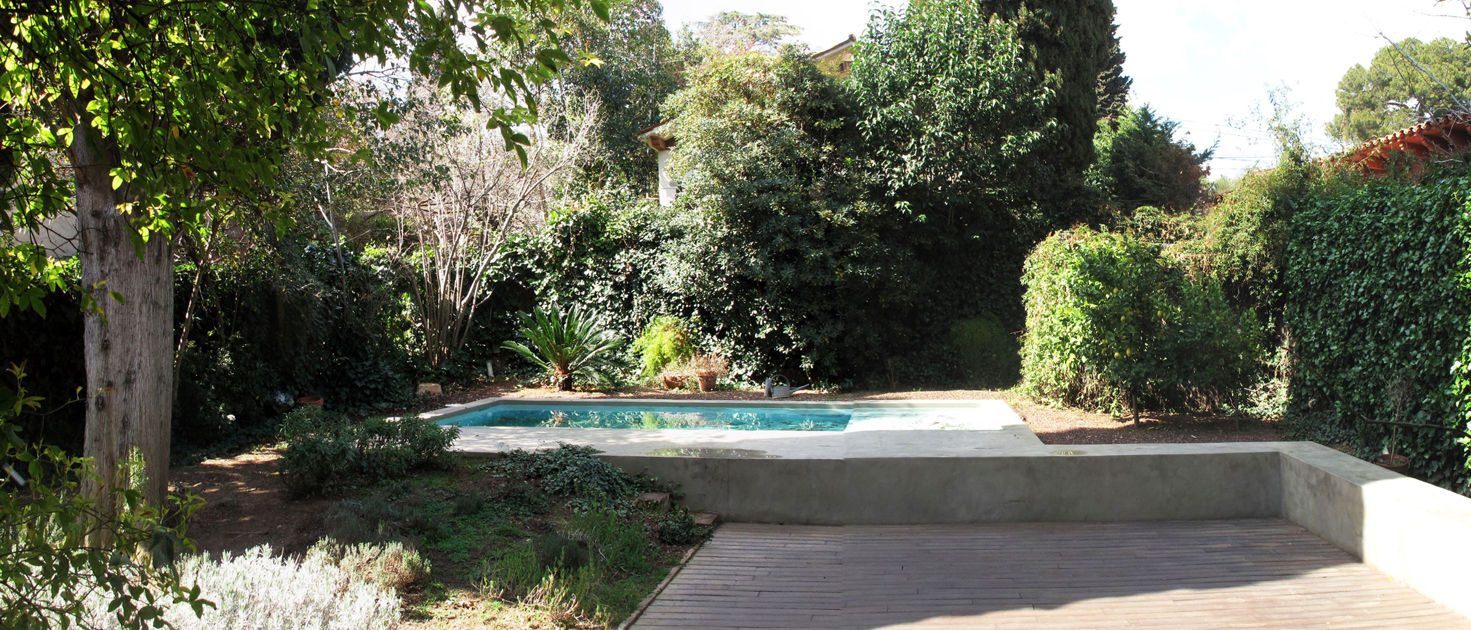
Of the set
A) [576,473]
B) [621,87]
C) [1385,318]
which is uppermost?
[621,87]

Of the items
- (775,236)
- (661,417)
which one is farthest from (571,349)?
(775,236)

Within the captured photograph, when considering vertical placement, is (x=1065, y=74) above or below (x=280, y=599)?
above

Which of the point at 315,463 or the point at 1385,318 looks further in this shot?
the point at 1385,318

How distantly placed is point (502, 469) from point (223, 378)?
11.6ft

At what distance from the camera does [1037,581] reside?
14.3ft

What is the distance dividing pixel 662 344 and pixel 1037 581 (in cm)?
777

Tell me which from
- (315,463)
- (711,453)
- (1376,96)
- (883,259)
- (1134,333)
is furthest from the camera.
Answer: (1376,96)

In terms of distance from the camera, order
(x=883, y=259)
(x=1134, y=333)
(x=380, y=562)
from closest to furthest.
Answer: (x=380, y=562) → (x=1134, y=333) → (x=883, y=259)

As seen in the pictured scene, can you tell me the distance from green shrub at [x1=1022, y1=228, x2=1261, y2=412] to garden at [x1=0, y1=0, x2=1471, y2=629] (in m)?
0.04

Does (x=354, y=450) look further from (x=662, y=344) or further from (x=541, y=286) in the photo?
(x=541, y=286)

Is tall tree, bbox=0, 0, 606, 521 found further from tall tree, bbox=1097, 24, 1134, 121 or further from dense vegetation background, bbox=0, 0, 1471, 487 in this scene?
tall tree, bbox=1097, 24, 1134, 121

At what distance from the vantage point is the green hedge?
217 inches

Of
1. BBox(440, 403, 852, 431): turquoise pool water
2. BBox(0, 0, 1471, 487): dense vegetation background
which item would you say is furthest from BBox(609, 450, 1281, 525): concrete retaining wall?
BBox(440, 403, 852, 431): turquoise pool water

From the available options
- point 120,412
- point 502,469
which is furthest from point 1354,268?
point 120,412
